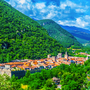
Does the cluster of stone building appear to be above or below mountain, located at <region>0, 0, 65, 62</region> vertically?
below

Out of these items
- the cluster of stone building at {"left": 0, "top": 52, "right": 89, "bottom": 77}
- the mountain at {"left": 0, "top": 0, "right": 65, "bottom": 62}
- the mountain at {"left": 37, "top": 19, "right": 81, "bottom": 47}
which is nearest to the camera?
the cluster of stone building at {"left": 0, "top": 52, "right": 89, "bottom": 77}

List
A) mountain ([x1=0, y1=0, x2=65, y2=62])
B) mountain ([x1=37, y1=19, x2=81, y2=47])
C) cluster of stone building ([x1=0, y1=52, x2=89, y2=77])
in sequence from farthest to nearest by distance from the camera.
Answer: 1. mountain ([x1=37, y1=19, x2=81, y2=47])
2. mountain ([x1=0, y1=0, x2=65, y2=62])
3. cluster of stone building ([x1=0, y1=52, x2=89, y2=77])

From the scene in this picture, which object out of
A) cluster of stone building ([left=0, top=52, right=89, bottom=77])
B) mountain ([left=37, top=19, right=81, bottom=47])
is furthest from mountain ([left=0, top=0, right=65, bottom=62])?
mountain ([left=37, top=19, right=81, bottom=47])

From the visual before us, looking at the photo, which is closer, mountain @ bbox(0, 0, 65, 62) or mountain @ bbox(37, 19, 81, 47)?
mountain @ bbox(0, 0, 65, 62)

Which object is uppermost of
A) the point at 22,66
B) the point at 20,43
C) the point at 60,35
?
the point at 60,35

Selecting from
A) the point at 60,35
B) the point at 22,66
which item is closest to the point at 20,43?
the point at 22,66

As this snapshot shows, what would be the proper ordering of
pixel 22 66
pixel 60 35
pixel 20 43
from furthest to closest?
pixel 60 35 < pixel 20 43 < pixel 22 66

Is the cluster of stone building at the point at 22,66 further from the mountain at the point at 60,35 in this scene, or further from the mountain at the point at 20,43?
the mountain at the point at 60,35

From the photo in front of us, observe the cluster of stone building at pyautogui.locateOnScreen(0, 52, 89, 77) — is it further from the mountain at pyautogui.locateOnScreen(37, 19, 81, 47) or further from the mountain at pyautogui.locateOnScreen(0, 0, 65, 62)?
the mountain at pyautogui.locateOnScreen(37, 19, 81, 47)

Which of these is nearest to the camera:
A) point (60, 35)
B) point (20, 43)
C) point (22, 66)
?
point (22, 66)

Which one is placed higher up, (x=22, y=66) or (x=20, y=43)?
(x=20, y=43)

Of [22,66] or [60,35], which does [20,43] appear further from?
[60,35]

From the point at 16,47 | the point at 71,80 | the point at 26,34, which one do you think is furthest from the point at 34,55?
the point at 71,80
